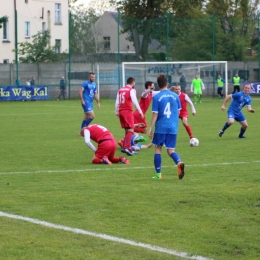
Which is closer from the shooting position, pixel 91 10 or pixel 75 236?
pixel 75 236

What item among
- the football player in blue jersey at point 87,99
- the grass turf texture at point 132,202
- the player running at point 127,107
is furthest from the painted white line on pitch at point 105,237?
the football player in blue jersey at point 87,99

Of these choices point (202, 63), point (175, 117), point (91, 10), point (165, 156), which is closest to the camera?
point (175, 117)

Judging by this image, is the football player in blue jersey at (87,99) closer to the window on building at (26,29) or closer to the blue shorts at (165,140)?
the blue shorts at (165,140)

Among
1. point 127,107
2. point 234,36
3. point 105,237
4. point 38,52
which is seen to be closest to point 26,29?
point 38,52

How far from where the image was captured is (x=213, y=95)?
44.8 meters

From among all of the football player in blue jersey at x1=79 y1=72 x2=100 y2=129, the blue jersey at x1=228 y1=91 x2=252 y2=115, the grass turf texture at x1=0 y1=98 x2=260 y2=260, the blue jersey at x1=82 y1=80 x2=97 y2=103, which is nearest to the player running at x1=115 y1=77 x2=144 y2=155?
the grass turf texture at x1=0 y1=98 x2=260 y2=260

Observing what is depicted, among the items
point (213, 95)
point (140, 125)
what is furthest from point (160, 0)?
point (140, 125)

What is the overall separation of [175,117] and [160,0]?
4996 centimetres

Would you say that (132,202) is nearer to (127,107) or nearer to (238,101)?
(127,107)

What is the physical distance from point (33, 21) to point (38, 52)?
1018cm

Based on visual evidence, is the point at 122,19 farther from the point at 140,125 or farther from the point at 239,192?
the point at 239,192

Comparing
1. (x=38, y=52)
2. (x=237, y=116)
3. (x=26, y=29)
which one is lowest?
(x=237, y=116)

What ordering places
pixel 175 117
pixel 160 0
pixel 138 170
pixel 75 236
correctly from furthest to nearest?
1. pixel 160 0
2. pixel 138 170
3. pixel 175 117
4. pixel 75 236

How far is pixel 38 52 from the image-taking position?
4850cm
